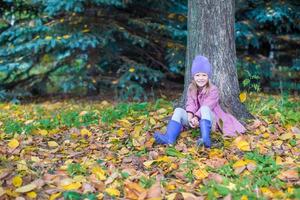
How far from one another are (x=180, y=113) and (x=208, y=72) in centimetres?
58

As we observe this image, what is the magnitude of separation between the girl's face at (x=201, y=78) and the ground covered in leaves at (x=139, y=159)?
569 mm

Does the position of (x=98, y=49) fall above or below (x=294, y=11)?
below

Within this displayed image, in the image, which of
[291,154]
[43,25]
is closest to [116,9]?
[43,25]

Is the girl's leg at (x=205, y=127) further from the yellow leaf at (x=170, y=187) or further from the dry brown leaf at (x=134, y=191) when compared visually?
the dry brown leaf at (x=134, y=191)

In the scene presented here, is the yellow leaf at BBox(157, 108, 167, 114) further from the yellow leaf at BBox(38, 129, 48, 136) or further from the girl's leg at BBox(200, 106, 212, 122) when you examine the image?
the yellow leaf at BBox(38, 129, 48, 136)

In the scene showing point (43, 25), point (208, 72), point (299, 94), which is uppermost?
point (43, 25)

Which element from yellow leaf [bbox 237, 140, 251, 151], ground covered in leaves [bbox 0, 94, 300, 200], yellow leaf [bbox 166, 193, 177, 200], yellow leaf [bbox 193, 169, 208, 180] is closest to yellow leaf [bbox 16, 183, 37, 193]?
ground covered in leaves [bbox 0, 94, 300, 200]

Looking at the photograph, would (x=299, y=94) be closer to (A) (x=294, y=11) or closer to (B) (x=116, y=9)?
(A) (x=294, y=11)

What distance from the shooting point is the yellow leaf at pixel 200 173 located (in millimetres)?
4117

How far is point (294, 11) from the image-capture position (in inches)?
360

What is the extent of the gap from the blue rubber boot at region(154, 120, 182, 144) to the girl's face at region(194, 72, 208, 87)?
1.86 ft

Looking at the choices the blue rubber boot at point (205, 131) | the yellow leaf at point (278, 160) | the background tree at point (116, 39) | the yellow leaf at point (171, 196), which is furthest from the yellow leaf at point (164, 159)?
the background tree at point (116, 39)

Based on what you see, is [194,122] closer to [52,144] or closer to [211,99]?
[211,99]

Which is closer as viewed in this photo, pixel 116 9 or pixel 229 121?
pixel 229 121
